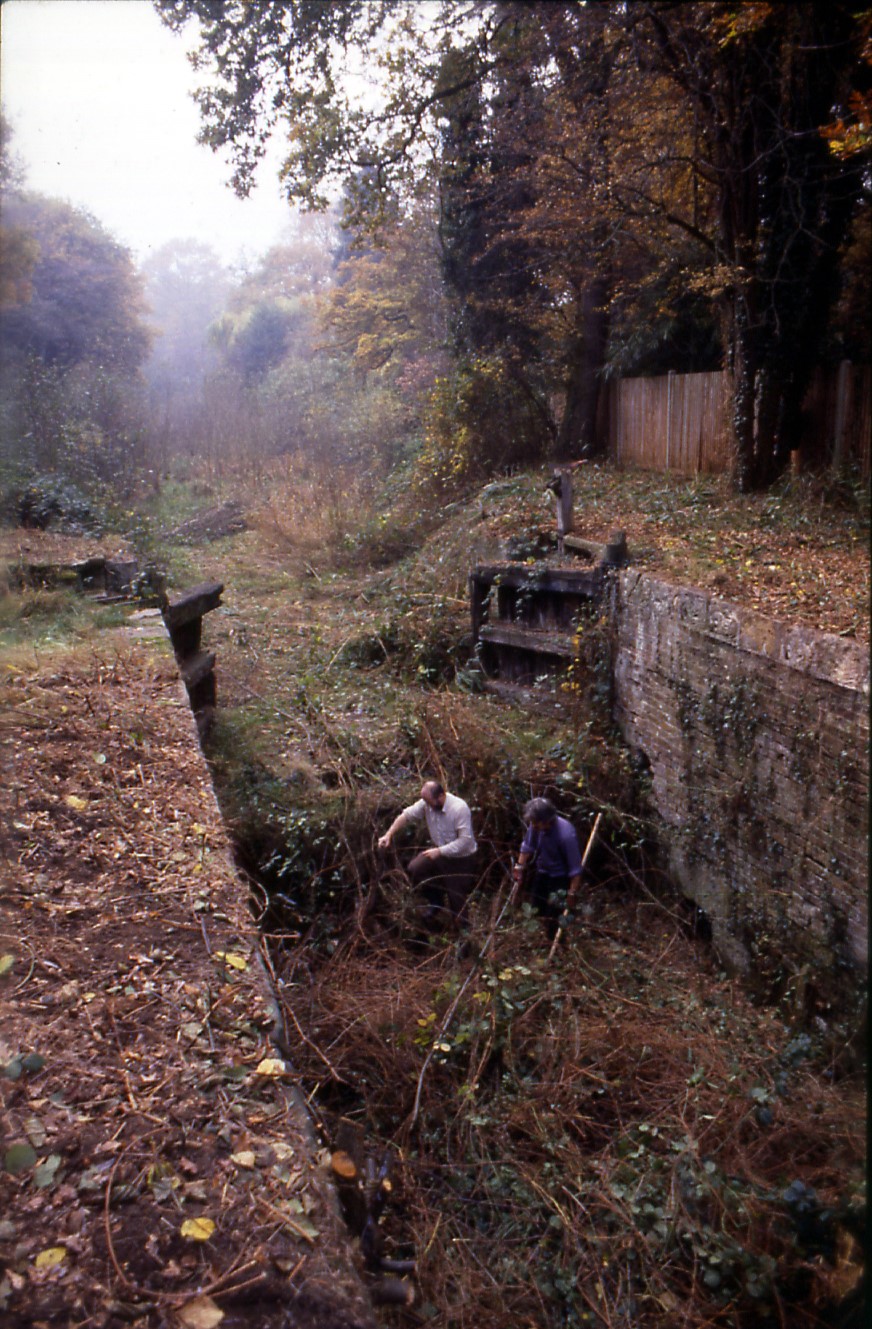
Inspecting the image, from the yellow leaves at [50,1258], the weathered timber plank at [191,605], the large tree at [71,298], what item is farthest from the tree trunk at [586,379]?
the yellow leaves at [50,1258]

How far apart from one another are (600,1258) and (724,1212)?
44 centimetres

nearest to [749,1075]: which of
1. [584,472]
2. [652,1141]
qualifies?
[652,1141]

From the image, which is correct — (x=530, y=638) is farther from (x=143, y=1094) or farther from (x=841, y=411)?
(x=143, y=1094)

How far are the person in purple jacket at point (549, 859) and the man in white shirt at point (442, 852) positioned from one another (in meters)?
0.38

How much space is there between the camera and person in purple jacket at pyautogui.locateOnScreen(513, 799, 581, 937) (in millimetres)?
5734

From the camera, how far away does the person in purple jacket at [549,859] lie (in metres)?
5.73

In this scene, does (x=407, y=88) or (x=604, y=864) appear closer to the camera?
(x=407, y=88)

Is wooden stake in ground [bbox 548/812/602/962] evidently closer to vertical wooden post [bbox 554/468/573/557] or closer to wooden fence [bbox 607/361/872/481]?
wooden fence [bbox 607/361/872/481]

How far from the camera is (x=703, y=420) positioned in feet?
22.1

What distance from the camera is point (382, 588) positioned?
37.6ft

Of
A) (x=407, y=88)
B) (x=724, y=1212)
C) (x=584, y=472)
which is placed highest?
(x=407, y=88)

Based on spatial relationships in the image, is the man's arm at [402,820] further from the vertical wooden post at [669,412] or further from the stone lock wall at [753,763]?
the vertical wooden post at [669,412]

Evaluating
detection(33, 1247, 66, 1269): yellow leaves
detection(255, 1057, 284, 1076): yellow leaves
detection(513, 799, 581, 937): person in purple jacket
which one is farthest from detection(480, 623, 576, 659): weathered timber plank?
detection(33, 1247, 66, 1269): yellow leaves

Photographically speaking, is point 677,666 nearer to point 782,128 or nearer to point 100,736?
point 100,736
